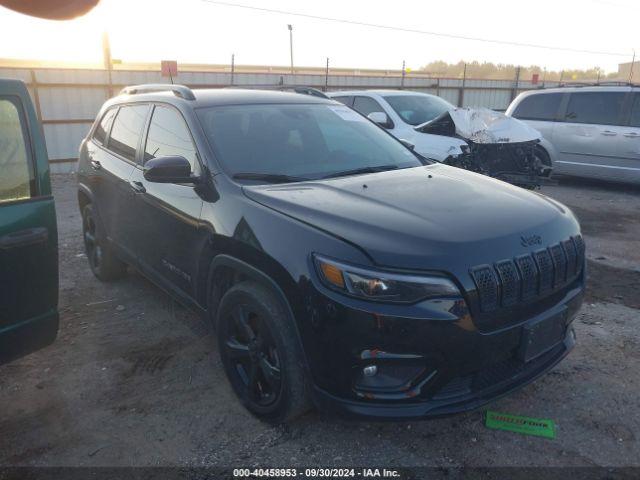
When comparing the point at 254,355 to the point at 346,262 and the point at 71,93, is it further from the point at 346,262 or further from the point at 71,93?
the point at 71,93

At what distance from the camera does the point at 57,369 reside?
11.5 ft

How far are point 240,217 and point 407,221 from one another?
90cm

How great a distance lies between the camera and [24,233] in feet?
8.48

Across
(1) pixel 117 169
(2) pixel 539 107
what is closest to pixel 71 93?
(1) pixel 117 169

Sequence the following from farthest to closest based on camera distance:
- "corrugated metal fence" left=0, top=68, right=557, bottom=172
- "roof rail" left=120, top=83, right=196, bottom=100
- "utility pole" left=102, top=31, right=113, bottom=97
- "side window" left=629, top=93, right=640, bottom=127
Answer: "utility pole" left=102, top=31, right=113, bottom=97 < "corrugated metal fence" left=0, top=68, right=557, bottom=172 < "side window" left=629, top=93, right=640, bottom=127 < "roof rail" left=120, top=83, right=196, bottom=100

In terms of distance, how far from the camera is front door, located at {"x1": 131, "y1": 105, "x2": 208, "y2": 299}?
3.20 metres

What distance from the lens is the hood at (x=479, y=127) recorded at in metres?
7.39

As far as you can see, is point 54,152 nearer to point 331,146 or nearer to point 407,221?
point 331,146

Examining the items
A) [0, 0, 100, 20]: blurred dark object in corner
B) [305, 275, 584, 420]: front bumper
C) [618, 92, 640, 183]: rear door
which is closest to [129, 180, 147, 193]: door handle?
[305, 275, 584, 420]: front bumper

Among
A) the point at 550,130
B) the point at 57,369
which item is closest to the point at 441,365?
the point at 57,369

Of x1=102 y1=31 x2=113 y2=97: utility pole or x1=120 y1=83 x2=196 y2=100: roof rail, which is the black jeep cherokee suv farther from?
x1=102 y1=31 x2=113 y2=97: utility pole

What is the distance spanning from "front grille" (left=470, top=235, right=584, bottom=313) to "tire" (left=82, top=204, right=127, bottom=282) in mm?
3477

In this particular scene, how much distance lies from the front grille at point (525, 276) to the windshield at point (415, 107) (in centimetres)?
589

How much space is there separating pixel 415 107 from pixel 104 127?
5369mm
